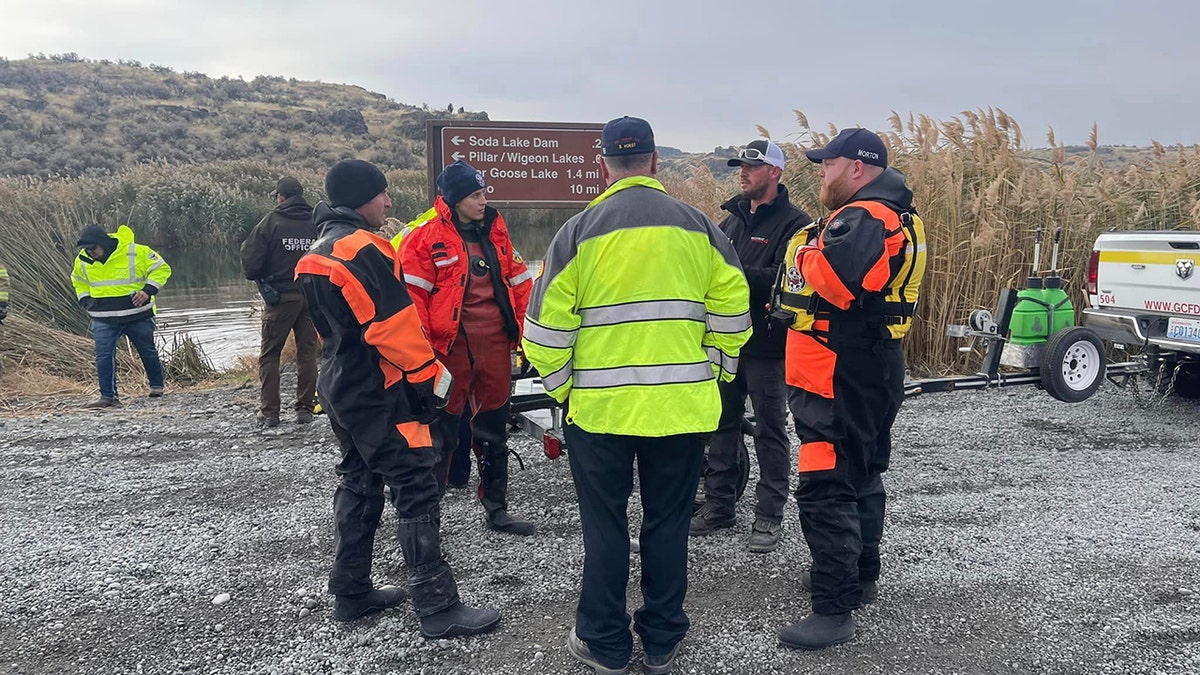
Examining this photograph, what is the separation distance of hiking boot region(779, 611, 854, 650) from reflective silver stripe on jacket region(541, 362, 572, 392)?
1.38 meters

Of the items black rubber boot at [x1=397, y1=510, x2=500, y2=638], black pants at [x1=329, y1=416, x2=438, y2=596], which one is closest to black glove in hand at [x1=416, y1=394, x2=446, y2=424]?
black pants at [x1=329, y1=416, x2=438, y2=596]

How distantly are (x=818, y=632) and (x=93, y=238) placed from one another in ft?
26.0

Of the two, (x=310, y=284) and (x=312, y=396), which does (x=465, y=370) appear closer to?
(x=310, y=284)

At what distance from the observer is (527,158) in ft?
24.6

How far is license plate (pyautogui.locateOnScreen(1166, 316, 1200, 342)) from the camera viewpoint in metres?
6.17

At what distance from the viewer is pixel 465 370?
14.3 ft

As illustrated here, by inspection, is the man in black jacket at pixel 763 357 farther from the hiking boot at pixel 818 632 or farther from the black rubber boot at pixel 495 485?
the black rubber boot at pixel 495 485

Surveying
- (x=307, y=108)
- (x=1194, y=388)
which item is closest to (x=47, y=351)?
(x=1194, y=388)

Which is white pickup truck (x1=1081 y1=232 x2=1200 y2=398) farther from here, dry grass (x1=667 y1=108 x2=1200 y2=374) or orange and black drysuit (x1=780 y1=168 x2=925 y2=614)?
orange and black drysuit (x1=780 y1=168 x2=925 y2=614)

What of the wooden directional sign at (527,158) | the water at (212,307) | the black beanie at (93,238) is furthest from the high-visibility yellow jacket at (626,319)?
the water at (212,307)

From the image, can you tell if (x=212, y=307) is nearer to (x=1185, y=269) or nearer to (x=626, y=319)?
(x=626, y=319)

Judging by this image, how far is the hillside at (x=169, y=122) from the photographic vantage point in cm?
4477

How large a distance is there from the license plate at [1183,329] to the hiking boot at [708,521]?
4.29 metres

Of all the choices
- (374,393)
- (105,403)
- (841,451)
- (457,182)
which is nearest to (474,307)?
(457,182)
